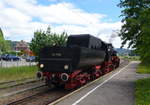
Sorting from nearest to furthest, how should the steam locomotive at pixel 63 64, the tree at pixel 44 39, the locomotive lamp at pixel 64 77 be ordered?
the locomotive lamp at pixel 64 77 < the steam locomotive at pixel 63 64 < the tree at pixel 44 39

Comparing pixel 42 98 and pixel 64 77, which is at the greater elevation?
pixel 64 77

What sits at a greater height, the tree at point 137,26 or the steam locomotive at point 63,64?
the tree at point 137,26

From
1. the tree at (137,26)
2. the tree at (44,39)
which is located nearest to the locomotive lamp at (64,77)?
the tree at (137,26)

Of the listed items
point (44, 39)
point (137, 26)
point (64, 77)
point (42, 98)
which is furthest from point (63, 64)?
point (44, 39)

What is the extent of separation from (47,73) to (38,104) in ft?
10.7

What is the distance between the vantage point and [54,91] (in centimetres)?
1530

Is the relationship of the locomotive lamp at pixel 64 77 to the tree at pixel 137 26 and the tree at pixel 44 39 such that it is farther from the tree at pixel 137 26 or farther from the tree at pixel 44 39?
the tree at pixel 44 39

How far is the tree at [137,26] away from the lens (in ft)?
47.6

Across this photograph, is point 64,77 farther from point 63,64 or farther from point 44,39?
point 44,39

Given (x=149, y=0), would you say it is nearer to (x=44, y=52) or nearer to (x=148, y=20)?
(x=148, y=20)

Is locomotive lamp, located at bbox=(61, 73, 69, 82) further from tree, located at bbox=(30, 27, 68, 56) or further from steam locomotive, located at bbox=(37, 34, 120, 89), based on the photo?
tree, located at bbox=(30, 27, 68, 56)

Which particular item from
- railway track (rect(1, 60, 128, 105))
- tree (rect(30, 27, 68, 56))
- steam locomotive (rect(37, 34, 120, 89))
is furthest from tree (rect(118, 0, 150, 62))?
tree (rect(30, 27, 68, 56))

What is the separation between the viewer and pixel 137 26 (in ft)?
55.8

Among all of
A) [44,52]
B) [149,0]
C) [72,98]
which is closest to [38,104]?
[72,98]
